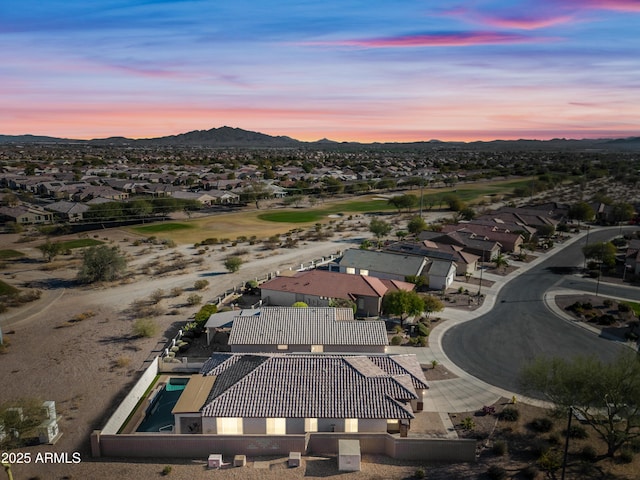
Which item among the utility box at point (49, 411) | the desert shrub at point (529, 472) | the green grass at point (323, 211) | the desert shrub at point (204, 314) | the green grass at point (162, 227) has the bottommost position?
the desert shrub at point (529, 472)

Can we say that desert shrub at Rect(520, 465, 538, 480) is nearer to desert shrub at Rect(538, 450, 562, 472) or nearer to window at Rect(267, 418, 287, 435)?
desert shrub at Rect(538, 450, 562, 472)

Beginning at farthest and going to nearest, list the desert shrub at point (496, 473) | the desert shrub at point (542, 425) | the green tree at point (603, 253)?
1. the green tree at point (603, 253)
2. the desert shrub at point (542, 425)
3. the desert shrub at point (496, 473)

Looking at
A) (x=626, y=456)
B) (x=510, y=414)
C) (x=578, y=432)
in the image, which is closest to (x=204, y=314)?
(x=510, y=414)

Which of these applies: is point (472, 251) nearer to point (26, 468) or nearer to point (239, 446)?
point (239, 446)

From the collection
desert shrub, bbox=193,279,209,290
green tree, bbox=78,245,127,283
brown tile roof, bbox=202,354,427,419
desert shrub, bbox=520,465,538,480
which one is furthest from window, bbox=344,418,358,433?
green tree, bbox=78,245,127,283

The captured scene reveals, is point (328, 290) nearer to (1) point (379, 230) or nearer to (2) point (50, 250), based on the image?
(1) point (379, 230)

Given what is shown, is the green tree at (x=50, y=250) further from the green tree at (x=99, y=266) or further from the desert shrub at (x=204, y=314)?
the desert shrub at (x=204, y=314)

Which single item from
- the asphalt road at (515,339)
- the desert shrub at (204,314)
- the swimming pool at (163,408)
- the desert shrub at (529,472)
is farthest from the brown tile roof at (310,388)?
the desert shrub at (204,314)
